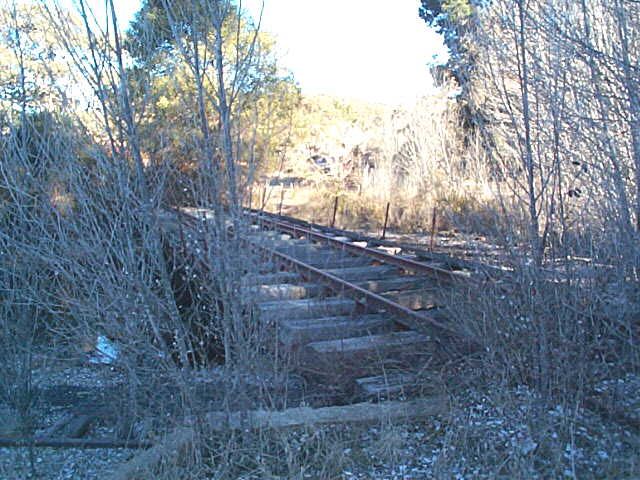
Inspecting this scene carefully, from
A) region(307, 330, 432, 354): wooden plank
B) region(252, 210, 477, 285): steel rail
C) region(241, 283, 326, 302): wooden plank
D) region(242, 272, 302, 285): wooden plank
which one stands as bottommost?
region(307, 330, 432, 354): wooden plank

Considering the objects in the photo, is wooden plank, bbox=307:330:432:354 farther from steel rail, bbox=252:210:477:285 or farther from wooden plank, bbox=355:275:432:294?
wooden plank, bbox=355:275:432:294

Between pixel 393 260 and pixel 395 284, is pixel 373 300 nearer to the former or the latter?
pixel 395 284

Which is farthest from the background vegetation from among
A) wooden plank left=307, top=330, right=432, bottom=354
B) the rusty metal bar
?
wooden plank left=307, top=330, right=432, bottom=354

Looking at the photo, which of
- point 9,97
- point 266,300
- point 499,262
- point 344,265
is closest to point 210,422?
point 499,262

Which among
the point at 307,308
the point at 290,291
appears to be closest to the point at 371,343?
the point at 307,308

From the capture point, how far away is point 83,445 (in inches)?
214

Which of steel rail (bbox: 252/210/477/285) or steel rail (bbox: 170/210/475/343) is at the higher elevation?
steel rail (bbox: 252/210/477/285)

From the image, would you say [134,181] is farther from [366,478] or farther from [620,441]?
[620,441]

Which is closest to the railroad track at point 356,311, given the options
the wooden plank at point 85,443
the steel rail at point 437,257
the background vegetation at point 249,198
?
the steel rail at point 437,257

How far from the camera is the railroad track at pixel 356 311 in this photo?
589cm

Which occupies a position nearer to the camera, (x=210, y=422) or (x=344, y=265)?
(x=210, y=422)

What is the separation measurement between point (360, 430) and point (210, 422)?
42.6 inches

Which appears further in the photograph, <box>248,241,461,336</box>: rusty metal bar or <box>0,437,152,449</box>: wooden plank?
<box>248,241,461,336</box>: rusty metal bar

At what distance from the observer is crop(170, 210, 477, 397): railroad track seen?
232 inches
